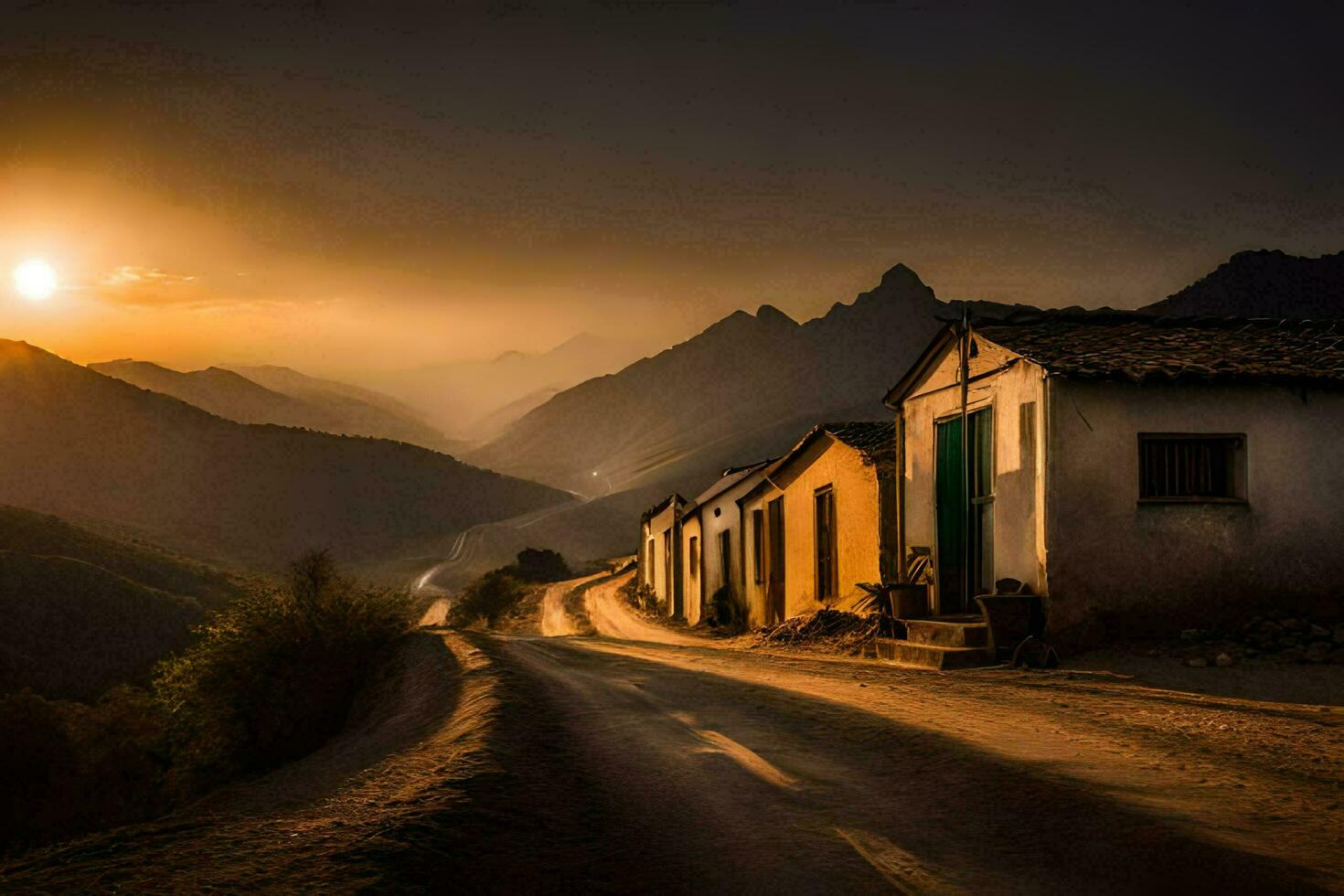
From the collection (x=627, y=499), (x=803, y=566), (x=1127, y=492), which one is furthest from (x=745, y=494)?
(x=627, y=499)

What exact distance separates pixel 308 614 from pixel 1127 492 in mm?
13121

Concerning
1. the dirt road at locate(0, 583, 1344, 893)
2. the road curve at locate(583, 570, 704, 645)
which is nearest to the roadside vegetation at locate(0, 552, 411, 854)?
the dirt road at locate(0, 583, 1344, 893)

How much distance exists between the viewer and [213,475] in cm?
13238

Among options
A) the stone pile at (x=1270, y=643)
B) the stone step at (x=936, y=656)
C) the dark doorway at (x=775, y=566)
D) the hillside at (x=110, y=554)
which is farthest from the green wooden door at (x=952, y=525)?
the hillside at (x=110, y=554)

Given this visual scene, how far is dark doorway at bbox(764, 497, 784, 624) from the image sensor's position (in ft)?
90.8

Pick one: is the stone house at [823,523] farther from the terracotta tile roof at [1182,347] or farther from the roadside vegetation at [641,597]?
the roadside vegetation at [641,597]

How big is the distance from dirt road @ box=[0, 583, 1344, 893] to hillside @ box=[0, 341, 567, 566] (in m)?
115

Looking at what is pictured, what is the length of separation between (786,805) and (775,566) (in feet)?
74.6

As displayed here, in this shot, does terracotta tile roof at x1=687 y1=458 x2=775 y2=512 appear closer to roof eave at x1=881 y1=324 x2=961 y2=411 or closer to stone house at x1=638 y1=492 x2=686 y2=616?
stone house at x1=638 y1=492 x2=686 y2=616

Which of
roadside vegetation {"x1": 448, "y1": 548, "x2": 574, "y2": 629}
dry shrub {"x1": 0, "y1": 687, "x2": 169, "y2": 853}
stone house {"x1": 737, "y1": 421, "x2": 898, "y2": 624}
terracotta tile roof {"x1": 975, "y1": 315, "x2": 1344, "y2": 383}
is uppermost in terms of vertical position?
terracotta tile roof {"x1": 975, "y1": 315, "x2": 1344, "y2": 383}

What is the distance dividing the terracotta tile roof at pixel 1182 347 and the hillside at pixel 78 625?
4345 centimetres

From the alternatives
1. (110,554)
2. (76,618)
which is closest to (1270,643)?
(76,618)

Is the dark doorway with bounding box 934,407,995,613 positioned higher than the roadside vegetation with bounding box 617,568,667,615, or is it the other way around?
the dark doorway with bounding box 934,407,995,613

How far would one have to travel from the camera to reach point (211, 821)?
563 cm
